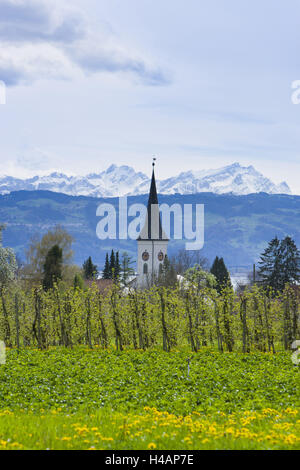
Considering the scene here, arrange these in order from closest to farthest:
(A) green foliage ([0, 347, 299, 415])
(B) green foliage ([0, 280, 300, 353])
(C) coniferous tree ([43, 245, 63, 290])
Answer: (A) green foliage ([0, 347, 299, 415])
(B) green foliage ([0, 280, 300, 353])
(C) coniferous tree ([43, 245, 63, 290])

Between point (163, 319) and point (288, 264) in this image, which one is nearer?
point (163, 319)

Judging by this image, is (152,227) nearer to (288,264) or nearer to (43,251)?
(43,251)

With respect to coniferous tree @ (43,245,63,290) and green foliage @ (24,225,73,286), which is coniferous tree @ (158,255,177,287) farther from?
coniferous tree @ (43,245,63,290)

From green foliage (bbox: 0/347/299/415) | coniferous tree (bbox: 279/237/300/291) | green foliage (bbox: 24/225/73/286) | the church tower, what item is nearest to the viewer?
green foliage (bbox: 0/347/299/415)

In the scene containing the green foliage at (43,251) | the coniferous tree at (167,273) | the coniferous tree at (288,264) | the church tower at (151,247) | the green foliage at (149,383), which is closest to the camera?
the green foliage at (149,383)

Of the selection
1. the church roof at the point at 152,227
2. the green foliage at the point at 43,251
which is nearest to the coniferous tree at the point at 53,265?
the green foliage at the point at 43,251

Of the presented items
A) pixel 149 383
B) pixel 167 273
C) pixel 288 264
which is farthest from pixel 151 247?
pixel 149 383

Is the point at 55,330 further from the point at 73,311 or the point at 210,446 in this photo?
the point at 210,446

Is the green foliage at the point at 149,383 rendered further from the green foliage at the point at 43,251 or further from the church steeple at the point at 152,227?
the church steeple at the point at 152,227

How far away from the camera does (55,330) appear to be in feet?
118

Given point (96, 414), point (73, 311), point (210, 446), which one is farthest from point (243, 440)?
point (73, 311)

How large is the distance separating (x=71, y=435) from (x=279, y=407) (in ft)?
23.0

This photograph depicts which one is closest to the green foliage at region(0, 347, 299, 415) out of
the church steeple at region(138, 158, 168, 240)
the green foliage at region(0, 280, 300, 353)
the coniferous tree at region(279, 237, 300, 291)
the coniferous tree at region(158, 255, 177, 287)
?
the green foliage at region(0, 280, 300, 353)

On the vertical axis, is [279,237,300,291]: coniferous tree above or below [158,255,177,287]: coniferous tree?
above
